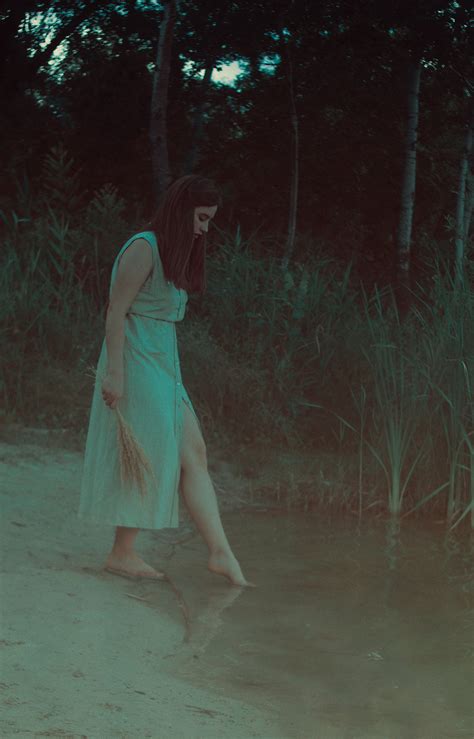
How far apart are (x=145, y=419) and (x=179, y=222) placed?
785 mm

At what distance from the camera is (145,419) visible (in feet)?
14.1

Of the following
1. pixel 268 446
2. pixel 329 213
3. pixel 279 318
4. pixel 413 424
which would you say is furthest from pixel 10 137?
pixel 413 424

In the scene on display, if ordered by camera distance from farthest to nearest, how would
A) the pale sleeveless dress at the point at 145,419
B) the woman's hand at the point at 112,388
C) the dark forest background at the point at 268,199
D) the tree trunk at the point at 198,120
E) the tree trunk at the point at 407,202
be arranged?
the tree trunk at the point at 198,120 → the tree trunk at the point at 407,202 → the dark forest background at the point at 268,199 → the pale sleeveless dress at the point at 145,419 → the woman's hand at the point at 112,388

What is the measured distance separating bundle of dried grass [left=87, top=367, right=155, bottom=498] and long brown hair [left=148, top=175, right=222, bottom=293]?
596mm

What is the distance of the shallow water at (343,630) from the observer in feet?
11.1

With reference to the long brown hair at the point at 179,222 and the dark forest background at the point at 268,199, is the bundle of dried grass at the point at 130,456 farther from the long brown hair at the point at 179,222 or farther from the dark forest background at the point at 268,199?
the dark forest background at the point at 268,199

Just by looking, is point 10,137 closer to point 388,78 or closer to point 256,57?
point 256,57

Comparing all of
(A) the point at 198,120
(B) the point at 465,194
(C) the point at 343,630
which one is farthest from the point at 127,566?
(B) the point at 465,194

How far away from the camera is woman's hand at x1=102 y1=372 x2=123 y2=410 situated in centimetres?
414

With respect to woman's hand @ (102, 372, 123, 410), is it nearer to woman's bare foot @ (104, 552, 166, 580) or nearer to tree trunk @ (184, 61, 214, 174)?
woman's bare foot @ (104, 552, 166, 580)

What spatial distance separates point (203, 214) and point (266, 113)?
12.9 meters

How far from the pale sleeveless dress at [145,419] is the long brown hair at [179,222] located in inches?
3.2

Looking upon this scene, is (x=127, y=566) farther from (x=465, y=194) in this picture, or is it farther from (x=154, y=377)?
(x=465, y=194)

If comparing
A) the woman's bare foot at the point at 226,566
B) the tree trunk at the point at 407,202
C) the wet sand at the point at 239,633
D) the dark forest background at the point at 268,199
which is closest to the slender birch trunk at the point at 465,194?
the dark forest background at the point at 268,199
